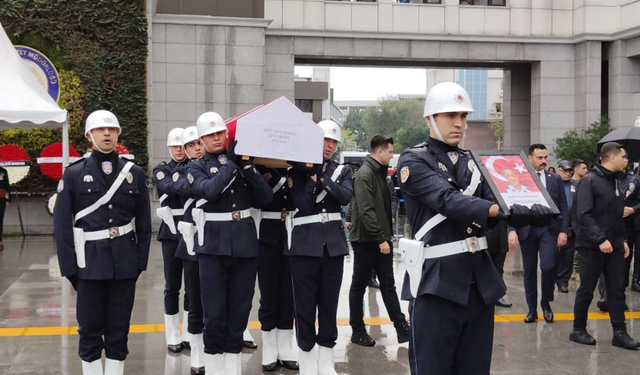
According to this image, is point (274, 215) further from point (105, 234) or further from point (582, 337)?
point (582, 337)

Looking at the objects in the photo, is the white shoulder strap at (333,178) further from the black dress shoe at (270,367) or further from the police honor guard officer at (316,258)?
the black dress shoe at (270,367)

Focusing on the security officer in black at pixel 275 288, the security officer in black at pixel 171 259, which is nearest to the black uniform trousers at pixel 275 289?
the security officer in black at pixel 275 288

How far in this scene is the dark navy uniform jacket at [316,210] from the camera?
6703 mm

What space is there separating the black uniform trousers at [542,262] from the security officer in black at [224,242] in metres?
4.26

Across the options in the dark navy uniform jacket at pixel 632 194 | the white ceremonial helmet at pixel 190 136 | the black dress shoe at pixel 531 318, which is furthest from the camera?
the dark navy uniform jacket at pixel 632 194

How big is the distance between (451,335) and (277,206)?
302cm

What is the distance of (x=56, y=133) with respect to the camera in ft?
66.6

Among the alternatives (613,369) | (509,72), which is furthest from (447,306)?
(509,72)

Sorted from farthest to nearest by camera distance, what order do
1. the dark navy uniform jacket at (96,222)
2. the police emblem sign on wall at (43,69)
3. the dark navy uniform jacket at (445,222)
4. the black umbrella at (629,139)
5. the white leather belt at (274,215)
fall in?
the police emblem sign on wall at (43,69) → the black umbrella at (629,139) → the white leather belt at (274,215) → the dark navy uniform jacket at (96,222) → the dark navy uniform jacket at (445,222)

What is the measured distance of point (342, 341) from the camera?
8.27 meters

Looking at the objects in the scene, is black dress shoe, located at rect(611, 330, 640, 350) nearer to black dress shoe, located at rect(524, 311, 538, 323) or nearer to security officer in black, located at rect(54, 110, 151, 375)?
black dress shoe, located at rect(524, 311, 538, 323)

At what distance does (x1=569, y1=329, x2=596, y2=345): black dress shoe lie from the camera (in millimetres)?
8188

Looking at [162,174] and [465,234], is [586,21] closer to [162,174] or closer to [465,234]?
[162,174]

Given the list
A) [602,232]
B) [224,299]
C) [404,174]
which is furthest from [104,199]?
[602,232]
